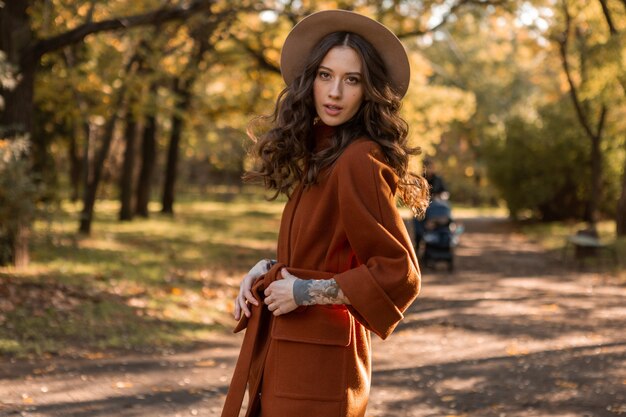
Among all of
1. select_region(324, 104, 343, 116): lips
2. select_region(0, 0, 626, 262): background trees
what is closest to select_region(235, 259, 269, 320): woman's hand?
select_region(324, 104, 343, 116): lips

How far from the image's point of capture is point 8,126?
37.9ft

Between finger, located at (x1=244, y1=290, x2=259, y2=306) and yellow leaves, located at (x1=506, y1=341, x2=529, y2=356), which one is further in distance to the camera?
yellow leaves, located at (x1=506, y1=341, x2=529, y2=356)

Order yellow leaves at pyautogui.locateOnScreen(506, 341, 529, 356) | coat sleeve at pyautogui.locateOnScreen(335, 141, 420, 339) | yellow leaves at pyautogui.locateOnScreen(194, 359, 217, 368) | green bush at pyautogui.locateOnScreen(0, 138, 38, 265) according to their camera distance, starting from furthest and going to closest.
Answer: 1. green bush at pyautogui.locateOnScreen(0, 138, 38, 265)
2. yellow leaves at pyautogui.locateOnScreen(506, 341, 529, 356)
3. yellow leaves at pyautogui.locateOnScreen(194, 359, 217, 368)
4. coat sleeve at pyautogui.locateOnScreen(335, 141, 420, 339)

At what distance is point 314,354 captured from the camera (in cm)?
262

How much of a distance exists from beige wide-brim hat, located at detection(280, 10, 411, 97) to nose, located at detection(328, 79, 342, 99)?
18 cm

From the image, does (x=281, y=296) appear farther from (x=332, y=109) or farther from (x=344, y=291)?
(x=332, y=109)

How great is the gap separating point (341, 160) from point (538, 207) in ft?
97.6

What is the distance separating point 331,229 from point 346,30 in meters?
0.68

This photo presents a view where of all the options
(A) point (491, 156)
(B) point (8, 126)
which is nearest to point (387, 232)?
(B) point (8, 126)

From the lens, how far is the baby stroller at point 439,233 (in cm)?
1470

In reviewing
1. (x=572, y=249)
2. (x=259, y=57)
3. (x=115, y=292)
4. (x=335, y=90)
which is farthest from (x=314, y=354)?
(x=572, y=249)

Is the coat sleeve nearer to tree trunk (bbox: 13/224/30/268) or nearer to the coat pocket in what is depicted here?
the coat pocket

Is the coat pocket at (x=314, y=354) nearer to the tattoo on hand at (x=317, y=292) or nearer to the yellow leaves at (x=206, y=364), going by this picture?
the tattoo on hand at (x=317, y=292)

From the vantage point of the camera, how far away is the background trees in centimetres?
1203
